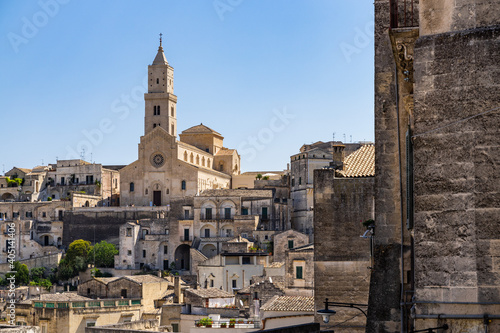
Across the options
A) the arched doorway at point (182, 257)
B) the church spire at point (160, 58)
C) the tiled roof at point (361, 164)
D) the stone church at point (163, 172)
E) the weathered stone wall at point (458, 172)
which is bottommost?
the arched doorway at point (182, 257)

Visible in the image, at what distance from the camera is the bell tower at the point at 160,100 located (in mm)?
97062

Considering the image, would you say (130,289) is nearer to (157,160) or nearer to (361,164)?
(157,160)

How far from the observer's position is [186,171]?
8481 cm

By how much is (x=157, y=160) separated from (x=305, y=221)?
66.3ft

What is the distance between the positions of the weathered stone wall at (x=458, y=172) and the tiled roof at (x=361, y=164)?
30.5ft

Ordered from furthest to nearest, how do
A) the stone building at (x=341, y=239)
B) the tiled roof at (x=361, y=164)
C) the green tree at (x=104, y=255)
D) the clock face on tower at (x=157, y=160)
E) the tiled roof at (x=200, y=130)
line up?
1. the tiled roof at (x=200, y=130)
2. the clock face on tower at (x=157, y=160)
3. the green tree at (x=104, y=255)
4. the tiled roof at (x=361, y=164)
5. the stone building at (x=341, y=239)

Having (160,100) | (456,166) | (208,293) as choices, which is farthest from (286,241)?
(456,166)

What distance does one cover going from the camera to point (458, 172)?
646 cm

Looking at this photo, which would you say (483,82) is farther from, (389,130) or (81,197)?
(81,197)

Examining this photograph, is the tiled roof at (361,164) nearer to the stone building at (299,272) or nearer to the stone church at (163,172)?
the stone building at (299,272)

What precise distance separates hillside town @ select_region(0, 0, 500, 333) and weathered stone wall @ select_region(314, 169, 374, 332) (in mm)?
28

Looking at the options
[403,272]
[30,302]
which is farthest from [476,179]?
[30,302]

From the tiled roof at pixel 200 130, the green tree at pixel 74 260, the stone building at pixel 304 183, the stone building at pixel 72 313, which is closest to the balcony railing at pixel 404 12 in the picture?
the stone building at pixel 72 313

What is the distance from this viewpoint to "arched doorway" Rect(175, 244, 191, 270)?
74.6 meters
